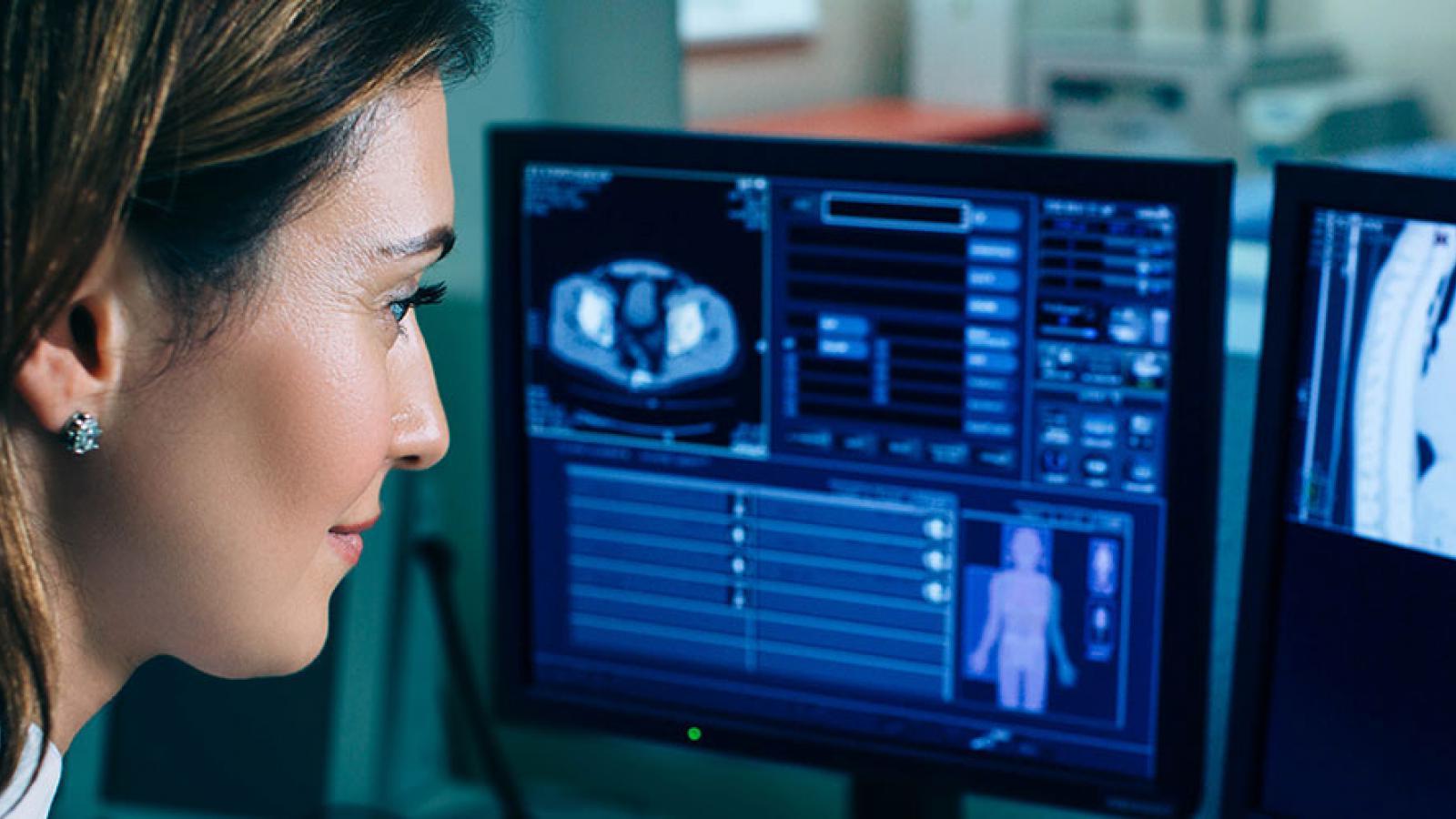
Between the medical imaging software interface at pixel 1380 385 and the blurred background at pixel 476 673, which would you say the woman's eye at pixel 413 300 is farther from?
the medical imaging software interface at pixel 1380 385

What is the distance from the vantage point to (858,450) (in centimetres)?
104

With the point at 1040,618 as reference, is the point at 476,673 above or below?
below

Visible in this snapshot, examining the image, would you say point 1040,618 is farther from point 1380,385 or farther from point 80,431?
point 80,431

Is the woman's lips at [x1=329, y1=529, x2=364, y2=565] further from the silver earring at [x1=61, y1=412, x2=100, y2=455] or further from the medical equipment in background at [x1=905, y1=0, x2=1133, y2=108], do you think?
the medical equipment in background at [x1=905, y1=0, x2=1133, y2=108]

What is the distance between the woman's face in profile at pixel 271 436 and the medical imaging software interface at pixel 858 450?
0.97 ft

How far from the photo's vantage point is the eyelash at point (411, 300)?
787 millimetres

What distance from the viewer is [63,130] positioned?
63 cm

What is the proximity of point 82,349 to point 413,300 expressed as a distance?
17 cm

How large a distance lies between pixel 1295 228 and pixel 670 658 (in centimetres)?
48

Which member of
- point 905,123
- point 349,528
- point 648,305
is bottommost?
point 349,528

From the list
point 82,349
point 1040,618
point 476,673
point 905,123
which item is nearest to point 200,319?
point 82,349

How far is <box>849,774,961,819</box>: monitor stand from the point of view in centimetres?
115

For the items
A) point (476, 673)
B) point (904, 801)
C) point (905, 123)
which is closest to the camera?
point (904, 801)

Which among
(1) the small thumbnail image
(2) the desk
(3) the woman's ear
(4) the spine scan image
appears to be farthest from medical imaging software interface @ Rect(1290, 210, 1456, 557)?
(2) the desk
